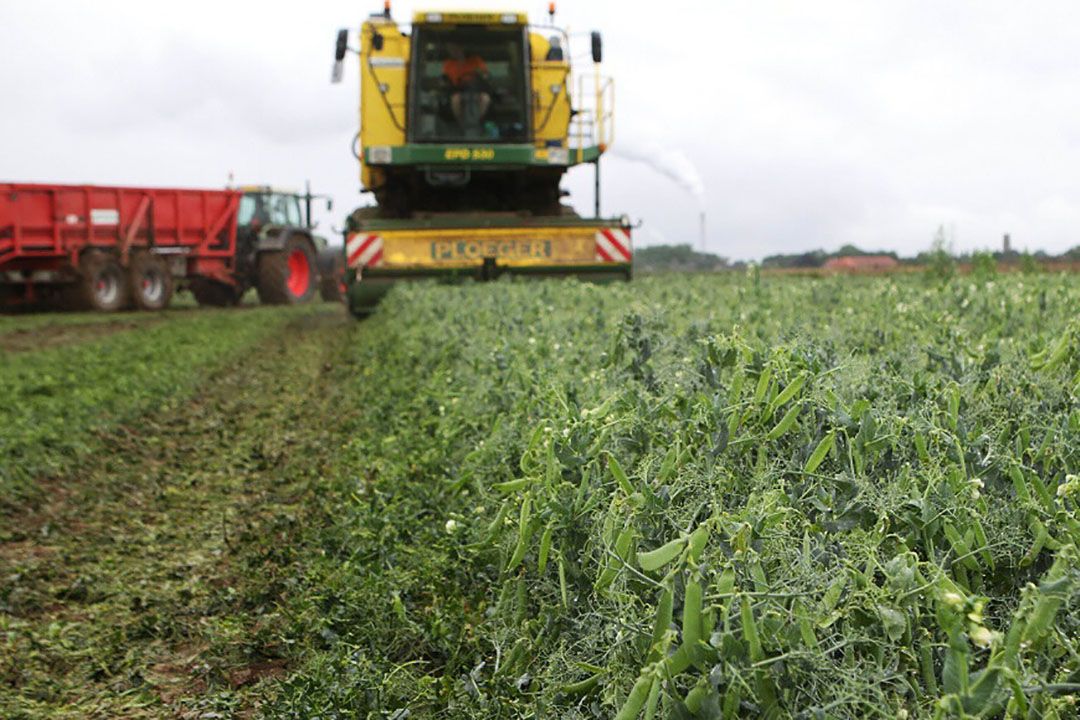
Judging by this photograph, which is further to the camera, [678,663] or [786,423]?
[786,423]

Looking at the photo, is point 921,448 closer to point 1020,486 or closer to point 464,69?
point 1020,486

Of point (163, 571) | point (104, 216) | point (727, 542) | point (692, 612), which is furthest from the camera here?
point (104, 216)

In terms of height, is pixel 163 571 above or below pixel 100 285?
below

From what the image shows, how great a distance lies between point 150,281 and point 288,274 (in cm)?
315

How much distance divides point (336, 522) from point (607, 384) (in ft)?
5.14

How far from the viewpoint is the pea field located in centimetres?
181

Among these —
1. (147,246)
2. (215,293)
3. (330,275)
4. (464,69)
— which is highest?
(464,69)

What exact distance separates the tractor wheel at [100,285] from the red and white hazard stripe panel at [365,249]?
32.2ft

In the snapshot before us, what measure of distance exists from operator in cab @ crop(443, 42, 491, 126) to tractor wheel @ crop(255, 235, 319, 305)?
11141mm

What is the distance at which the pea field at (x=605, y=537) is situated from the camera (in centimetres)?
181

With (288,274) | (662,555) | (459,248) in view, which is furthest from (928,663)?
(288,274)

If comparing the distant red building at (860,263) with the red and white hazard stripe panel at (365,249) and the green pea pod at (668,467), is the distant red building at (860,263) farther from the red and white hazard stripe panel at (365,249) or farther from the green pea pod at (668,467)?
the green pea pod at (668,467)

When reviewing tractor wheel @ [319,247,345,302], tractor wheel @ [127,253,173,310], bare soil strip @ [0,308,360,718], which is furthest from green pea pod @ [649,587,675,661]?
tractor wheel @ [319,247,345,302]

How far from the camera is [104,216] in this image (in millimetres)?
21281
